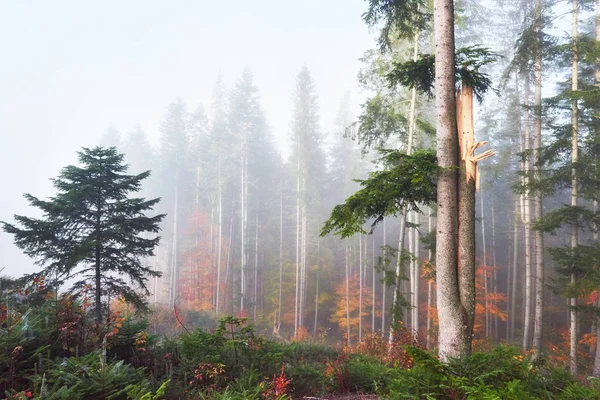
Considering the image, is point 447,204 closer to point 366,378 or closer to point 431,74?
point 431,74

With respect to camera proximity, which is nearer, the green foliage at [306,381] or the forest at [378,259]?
the forest at [378,259]

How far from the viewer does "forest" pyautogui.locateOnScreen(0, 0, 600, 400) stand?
3.89m

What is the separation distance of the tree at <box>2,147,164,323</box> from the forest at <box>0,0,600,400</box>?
0.21 feet

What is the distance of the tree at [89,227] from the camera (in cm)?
875

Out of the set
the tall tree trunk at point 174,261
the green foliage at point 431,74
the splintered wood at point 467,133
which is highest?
the green foliage at point 431,74

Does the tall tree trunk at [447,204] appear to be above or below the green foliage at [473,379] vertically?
above

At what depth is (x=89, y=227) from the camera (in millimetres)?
9344

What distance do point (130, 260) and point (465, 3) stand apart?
1731 centimetres

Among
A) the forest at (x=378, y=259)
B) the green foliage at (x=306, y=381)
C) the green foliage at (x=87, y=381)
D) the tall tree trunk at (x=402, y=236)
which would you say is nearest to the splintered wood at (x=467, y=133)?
the forest at (x=378, y=259)

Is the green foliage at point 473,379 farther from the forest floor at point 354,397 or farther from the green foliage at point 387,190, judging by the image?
the green foliage at point 387,190

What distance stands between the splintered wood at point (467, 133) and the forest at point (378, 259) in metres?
0.03

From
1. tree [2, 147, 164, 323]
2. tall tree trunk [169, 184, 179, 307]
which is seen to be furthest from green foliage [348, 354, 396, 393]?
tall tree trunk [169, 184, 179, 307]

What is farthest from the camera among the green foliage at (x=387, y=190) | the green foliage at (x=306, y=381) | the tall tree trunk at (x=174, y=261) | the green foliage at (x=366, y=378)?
the tall tree trunk at (x=174, y=261)

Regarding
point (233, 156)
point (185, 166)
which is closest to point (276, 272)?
point (233, 156)
